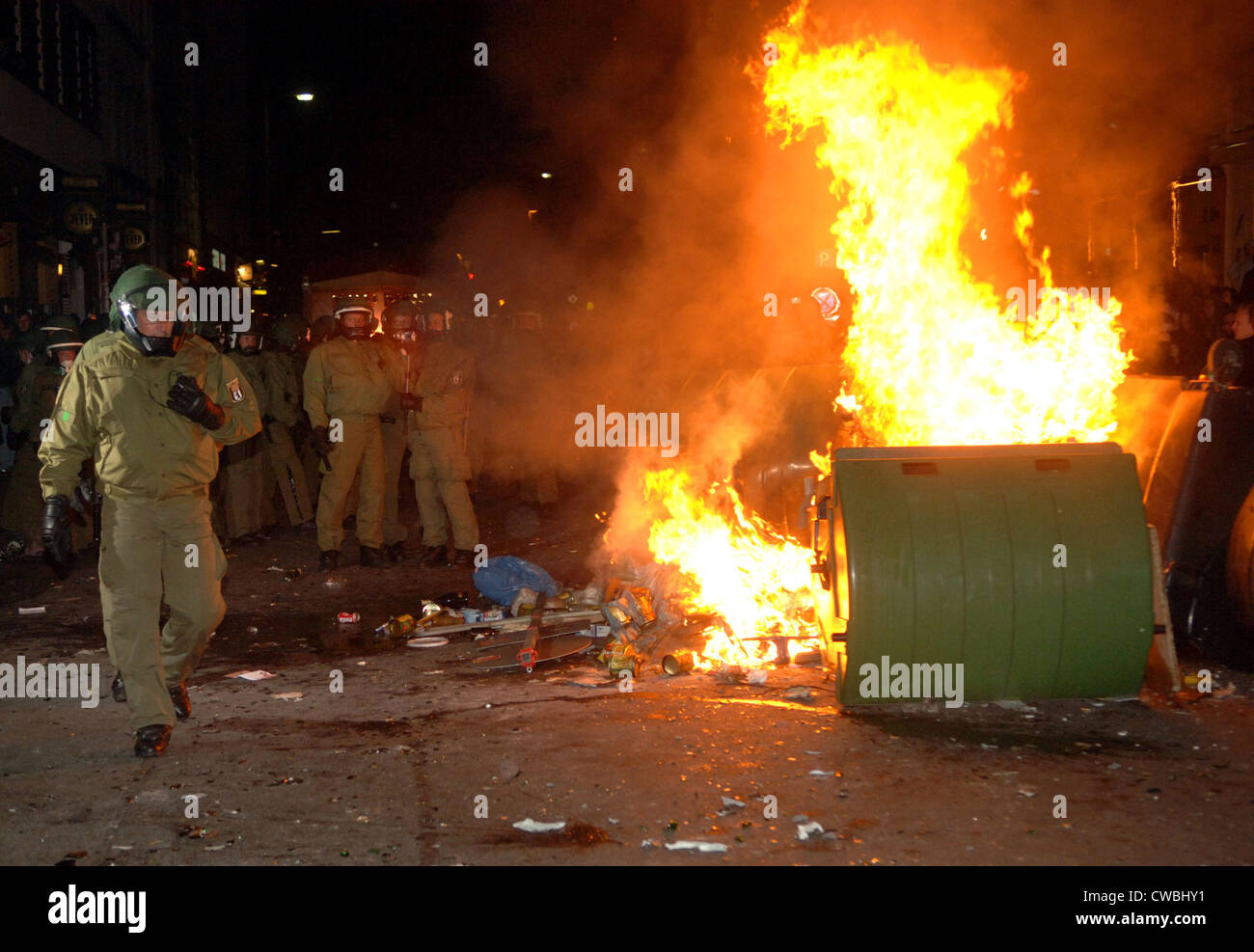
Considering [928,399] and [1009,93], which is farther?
[1009,93]

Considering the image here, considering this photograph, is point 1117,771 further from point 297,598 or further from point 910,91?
point 297,598

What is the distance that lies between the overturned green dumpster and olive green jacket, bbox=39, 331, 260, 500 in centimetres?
305

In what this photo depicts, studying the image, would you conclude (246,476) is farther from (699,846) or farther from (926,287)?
(699,846)

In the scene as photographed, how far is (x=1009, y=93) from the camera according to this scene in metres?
7.72

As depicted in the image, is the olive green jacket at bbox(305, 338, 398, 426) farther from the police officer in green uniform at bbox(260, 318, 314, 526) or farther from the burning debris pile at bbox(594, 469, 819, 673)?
the burning debris pile at bbox(594, 469, 819, 673)

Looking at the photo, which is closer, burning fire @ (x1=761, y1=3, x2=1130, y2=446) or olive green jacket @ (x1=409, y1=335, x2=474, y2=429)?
burning fire @ (x1=761, y1=3, x2=1130, y2=446)

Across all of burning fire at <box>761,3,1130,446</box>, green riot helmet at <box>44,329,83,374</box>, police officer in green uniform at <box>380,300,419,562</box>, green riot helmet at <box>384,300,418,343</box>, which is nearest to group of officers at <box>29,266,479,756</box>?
burning fire at <box>761,3,1130,446</box>

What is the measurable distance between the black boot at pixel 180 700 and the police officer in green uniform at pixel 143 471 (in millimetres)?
133

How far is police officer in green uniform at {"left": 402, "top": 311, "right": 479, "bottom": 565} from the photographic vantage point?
31.4ft

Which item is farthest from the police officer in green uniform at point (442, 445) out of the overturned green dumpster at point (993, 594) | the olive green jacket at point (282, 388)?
the overturned green dumpster at point (993, 594)

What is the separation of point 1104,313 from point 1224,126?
10633 millimetres

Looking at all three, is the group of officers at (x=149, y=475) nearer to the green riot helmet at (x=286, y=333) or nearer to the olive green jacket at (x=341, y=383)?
the olive green jacket at (x=341, y=383)

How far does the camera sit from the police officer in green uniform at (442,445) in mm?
9586
